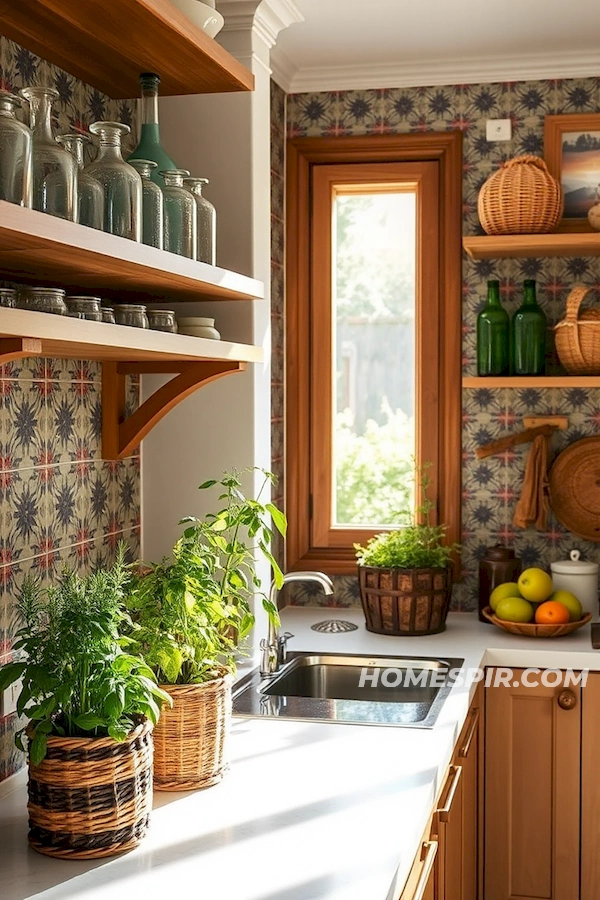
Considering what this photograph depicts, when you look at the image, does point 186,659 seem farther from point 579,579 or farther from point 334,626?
point 579,579

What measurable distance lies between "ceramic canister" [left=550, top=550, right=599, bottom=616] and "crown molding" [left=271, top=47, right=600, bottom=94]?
1442 millimetres

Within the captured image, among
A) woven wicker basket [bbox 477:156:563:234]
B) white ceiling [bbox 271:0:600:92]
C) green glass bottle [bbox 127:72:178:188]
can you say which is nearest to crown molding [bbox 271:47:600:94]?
white ceiling [bbox 271:0:600:92]

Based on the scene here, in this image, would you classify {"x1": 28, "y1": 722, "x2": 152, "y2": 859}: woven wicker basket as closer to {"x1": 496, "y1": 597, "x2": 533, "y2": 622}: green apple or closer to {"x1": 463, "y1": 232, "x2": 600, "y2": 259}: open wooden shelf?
{"x1": 496, "y1": 597, "x2": 533, "y2": 622}: green apple

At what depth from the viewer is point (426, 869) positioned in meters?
1.91

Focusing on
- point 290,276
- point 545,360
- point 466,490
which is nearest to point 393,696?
point 466,490

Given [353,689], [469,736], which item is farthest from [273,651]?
[469,736]

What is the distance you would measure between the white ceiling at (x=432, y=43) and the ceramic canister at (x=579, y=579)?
4.74ft

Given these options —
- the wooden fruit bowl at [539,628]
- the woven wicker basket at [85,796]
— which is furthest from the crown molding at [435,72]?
the woven wicker basket at [85,796]

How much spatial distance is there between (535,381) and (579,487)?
379 mm

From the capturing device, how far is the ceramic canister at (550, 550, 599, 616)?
324 cm

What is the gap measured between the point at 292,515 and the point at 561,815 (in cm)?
122

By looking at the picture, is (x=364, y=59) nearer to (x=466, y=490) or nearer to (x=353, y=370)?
(x=353, y=370)

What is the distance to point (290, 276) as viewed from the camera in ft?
11.7

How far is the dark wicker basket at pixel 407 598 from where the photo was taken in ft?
10.0
